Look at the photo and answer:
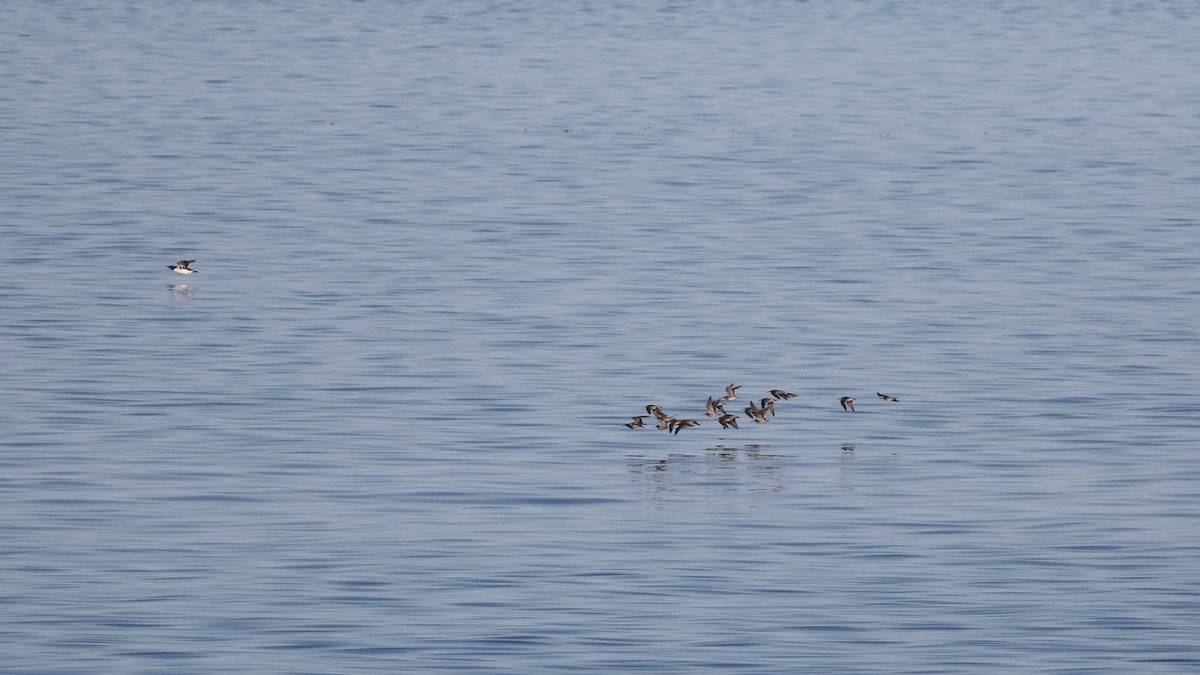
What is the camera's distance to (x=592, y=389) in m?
25.5

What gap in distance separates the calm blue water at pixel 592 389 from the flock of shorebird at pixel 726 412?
0.17 metres

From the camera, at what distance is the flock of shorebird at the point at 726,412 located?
23.3 metres

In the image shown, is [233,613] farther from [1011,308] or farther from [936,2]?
[936,2]

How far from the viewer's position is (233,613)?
17.3 m

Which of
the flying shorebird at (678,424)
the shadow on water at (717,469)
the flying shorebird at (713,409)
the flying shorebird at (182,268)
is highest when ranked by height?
the flying shorebird at (182,268)

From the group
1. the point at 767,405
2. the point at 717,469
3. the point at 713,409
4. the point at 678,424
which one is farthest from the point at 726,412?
the point at 717,469

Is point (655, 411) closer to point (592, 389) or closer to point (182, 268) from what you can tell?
point (592, 389)

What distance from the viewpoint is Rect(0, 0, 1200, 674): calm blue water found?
56.7 ft

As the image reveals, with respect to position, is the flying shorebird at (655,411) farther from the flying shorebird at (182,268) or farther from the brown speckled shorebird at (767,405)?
the flying shorebird at (182,268)

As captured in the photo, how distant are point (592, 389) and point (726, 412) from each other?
1.83 metres

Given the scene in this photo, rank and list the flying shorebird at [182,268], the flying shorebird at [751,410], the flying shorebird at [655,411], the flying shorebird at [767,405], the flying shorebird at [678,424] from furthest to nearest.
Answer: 1. the flying shorebird at [182,268]
2. the flying shorebird at [767,405]
3. the flying shorebird at [751,410]
4. the flying shorebird at [655,411]
5. the flying shorebird at [678,424]

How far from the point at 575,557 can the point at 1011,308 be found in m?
13.2

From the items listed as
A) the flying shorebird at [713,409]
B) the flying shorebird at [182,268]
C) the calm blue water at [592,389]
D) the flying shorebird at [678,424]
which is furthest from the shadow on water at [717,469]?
the flying shorebird at [182,268]

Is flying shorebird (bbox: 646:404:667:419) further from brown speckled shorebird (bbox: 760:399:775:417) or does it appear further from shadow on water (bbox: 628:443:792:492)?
brown speckled shorebird (bbox: 760:399:775:417)
